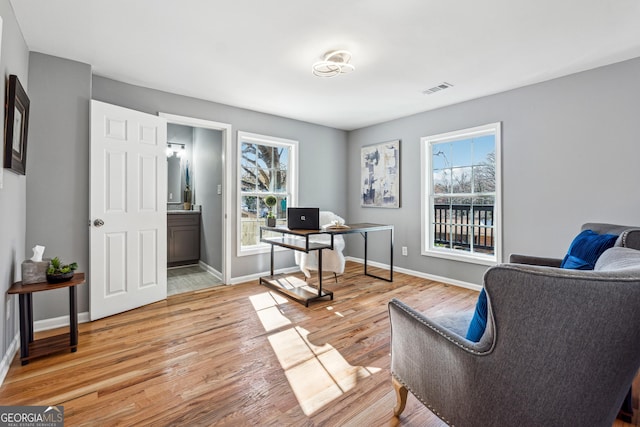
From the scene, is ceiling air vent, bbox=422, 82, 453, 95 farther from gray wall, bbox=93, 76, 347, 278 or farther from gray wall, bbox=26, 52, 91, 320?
gray wall, bbox=26, 52, 91, 320

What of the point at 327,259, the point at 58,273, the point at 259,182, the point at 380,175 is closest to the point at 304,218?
the point at 327,259

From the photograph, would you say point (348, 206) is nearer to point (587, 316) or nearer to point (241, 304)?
point (241, 304)

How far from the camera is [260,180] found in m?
4.40

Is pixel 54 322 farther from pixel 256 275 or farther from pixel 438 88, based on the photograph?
pixel 438 88

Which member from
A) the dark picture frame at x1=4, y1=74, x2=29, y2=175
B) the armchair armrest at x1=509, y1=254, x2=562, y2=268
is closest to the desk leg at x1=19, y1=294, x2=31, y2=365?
the dark picture frame at x1=4, y1=74, x2=29, y2=175

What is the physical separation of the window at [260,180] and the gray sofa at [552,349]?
11.4 feet

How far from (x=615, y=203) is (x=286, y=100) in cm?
358

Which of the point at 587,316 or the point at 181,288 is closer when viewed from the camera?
the point at 587,316

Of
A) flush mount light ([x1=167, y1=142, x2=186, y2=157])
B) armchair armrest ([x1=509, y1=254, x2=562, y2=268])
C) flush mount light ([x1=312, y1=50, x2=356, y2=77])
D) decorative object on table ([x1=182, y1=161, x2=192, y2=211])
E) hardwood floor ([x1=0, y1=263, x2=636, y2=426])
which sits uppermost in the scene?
flush mount light ([x1=312, y1=50, x2=356, y2=77])

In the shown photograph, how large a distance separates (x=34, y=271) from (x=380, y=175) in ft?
13.9

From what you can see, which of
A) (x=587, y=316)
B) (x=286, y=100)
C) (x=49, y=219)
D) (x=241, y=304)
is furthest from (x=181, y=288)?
(x=587, y=316)

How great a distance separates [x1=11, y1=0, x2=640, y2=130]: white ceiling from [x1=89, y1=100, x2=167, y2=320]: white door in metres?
0.60

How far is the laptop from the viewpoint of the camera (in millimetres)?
3451

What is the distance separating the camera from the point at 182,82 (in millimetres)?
3180
